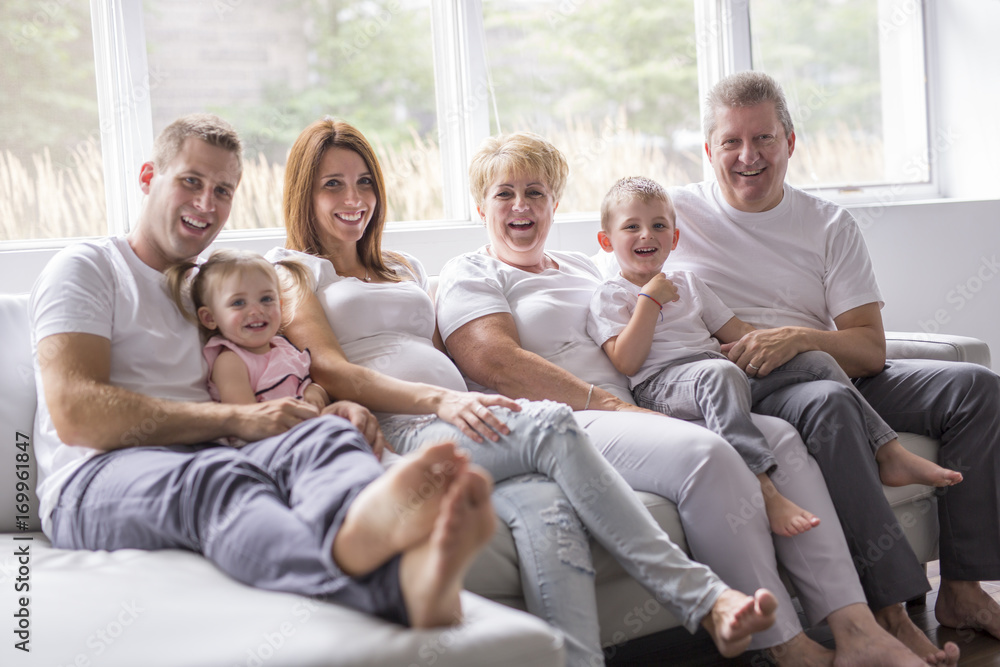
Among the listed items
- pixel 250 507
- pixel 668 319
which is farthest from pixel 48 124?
pixel 668 319

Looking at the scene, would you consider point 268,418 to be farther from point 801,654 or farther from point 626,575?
point 801,654

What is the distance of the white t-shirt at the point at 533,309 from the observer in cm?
196

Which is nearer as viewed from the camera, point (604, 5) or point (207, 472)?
point (207, 472)

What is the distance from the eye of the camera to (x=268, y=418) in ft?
4.71

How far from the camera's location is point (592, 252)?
2.88m

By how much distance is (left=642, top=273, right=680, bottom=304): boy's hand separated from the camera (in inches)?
76.0

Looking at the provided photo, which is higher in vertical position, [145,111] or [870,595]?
[145,111]

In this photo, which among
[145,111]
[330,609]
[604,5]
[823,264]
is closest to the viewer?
[330,609]

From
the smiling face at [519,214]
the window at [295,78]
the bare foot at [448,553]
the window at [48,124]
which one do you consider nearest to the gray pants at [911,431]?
the smiling face at [519,214]

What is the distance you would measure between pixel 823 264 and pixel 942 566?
2.62ft

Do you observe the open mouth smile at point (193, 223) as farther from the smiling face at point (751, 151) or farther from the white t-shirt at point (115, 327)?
the smiling face at point (751, 151)

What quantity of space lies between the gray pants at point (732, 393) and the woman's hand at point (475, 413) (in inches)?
18.9

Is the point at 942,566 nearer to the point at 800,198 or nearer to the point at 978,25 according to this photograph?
the point at 800,198

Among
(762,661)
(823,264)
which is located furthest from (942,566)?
(823,264)
